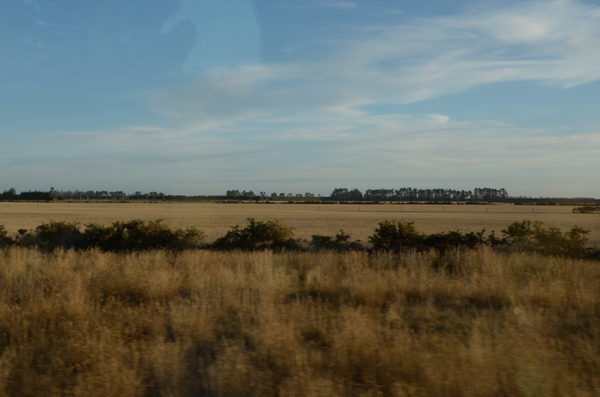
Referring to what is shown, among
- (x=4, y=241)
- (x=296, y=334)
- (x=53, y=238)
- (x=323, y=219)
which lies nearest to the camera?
(x=296, y=334)

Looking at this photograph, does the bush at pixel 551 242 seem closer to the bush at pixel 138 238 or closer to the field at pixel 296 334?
the field at pixel 296 334

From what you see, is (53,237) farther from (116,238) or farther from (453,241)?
(453,241)

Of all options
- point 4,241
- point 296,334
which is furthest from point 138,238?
point 296,334

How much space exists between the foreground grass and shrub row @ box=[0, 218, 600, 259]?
6027mm

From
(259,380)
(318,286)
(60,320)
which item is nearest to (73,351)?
(60,320)

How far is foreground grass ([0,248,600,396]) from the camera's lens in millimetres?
4773

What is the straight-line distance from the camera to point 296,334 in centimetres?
618

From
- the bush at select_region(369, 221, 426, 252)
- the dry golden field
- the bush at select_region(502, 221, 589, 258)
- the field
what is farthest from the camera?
the dry golden field

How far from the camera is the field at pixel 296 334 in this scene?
4.77 m

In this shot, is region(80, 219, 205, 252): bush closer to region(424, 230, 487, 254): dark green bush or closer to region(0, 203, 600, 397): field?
region(0, 203, 600, 397): field

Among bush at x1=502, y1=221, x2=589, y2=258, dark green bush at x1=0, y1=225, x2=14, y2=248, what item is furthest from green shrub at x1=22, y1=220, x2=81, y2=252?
bush at x1=502, y1=221, x2=589, y2=258

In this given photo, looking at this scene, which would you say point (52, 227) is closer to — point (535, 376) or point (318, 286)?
point (318, 286)

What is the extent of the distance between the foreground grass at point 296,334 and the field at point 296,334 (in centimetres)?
2

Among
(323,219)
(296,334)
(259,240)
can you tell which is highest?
(259,240)
